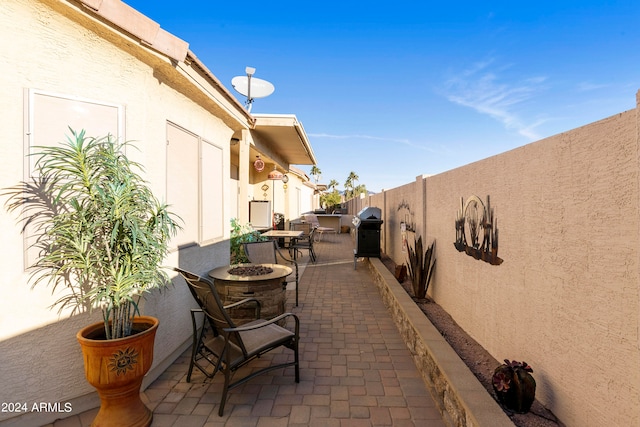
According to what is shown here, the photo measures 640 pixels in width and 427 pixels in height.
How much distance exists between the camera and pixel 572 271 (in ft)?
5.94

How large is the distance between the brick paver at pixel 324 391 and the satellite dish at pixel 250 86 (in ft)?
18.4

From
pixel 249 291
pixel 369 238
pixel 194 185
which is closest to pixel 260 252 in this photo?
pixel 249 291

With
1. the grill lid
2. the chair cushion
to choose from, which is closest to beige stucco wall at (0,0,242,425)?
the chair cushion

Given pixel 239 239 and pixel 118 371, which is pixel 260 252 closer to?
pixel 239 239

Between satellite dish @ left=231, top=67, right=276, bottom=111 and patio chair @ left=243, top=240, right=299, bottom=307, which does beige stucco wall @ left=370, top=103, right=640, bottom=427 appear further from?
satellite dish @ left=231, top=67, right=276, bottom=111

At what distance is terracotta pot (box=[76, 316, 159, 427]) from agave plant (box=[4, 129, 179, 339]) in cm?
16

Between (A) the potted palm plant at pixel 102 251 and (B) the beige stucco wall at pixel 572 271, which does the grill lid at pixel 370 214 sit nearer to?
(B) the beige stucco wall at pixel 572 271

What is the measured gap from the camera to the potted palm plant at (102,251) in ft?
6.82

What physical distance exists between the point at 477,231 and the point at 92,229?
133 inches

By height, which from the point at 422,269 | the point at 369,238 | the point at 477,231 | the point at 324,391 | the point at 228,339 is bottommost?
the point at 324,391

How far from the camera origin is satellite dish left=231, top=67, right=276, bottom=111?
289 inches

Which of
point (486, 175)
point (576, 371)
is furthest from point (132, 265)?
point (486, 175)

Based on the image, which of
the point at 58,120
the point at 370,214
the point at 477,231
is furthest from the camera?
the point at 370,214

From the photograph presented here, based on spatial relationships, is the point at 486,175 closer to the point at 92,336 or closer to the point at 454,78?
the point at 92,336
